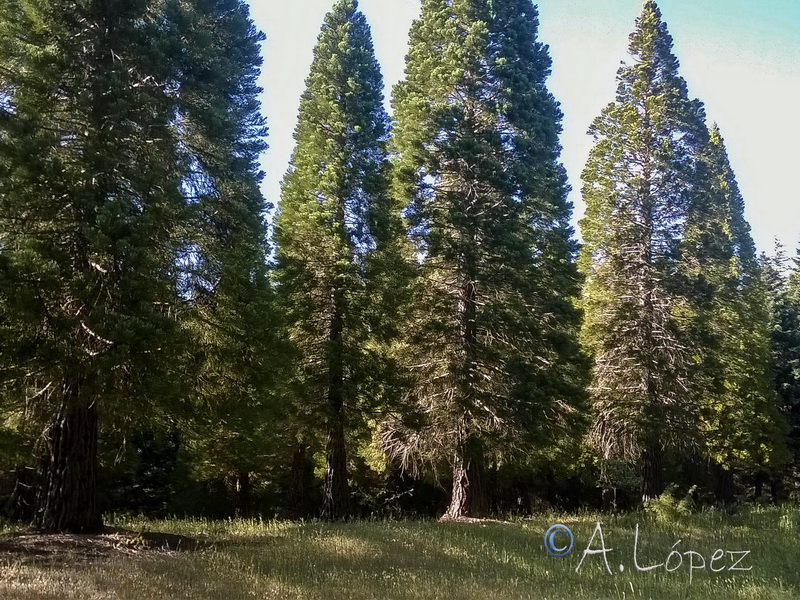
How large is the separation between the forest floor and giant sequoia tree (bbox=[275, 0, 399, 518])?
13.9ft

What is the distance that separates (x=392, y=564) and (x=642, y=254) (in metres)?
16.3

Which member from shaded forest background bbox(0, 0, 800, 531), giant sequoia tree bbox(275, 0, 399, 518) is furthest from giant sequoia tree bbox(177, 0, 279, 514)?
giant sequoia tree bbox(275, 0, 399, 518)

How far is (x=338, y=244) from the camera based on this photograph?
17.0 m

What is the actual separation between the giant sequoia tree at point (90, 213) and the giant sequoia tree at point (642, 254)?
554 inches

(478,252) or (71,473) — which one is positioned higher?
(478,252)

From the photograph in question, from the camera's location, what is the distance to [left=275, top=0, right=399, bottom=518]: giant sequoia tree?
16016 millimetres

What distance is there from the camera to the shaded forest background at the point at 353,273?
969cm

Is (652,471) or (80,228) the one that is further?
(652,471)

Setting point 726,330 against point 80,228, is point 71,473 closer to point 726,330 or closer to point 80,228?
point 80,228

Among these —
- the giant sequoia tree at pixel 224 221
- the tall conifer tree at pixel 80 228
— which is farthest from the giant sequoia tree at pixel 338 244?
the tall conifer tree at pixel 80 228

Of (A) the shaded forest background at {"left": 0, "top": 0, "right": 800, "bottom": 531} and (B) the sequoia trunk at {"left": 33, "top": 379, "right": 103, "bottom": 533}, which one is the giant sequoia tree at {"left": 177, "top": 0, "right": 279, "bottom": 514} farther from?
(B) the sequoia trunk at {"left": 33, "top": 379, "right": 103, "bottom": 533}

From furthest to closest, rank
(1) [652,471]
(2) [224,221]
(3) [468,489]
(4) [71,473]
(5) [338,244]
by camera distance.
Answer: (1) [652,471] → (5) [338,244] → (3) [468,489] → (2) [224,221] → (4) [71,473]

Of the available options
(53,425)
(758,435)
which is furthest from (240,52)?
(758,435)

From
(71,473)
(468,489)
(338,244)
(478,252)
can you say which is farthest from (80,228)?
(468,489)
